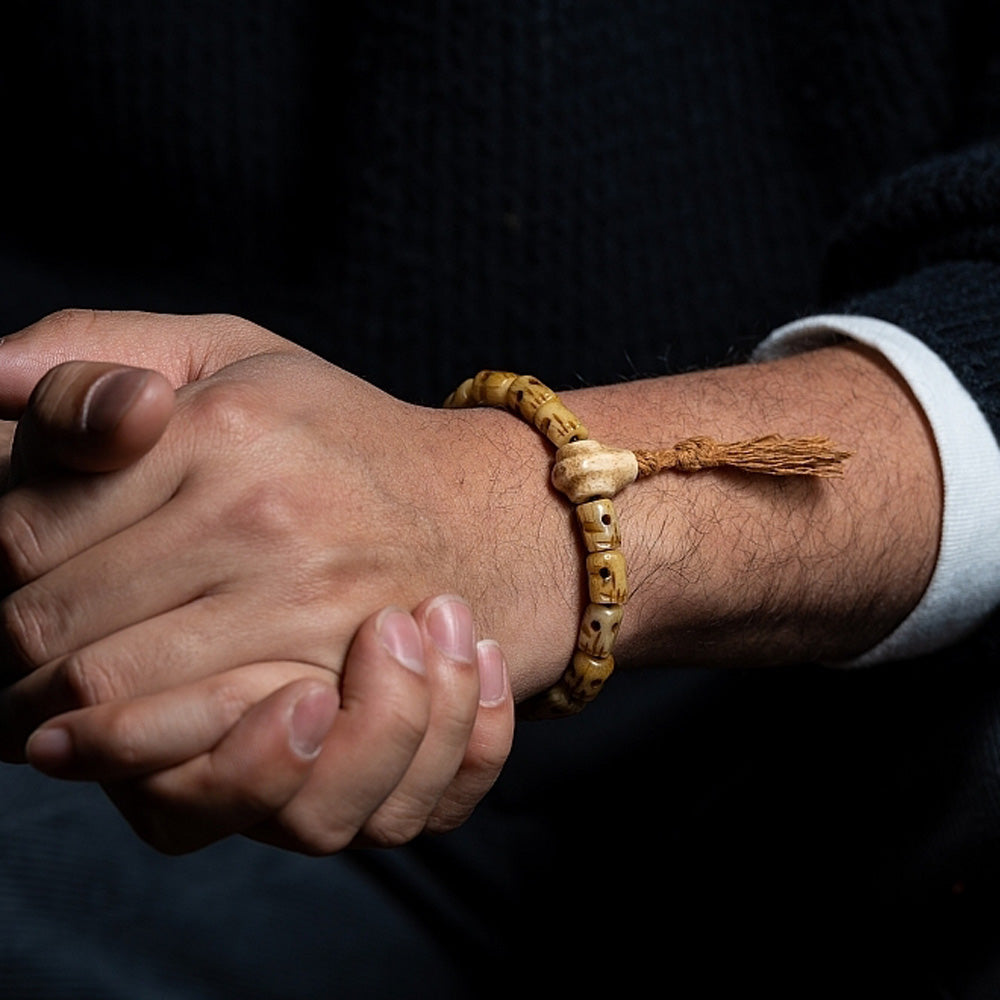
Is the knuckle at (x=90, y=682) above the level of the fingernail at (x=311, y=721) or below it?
above

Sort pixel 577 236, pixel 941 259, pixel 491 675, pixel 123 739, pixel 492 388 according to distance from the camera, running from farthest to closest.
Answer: pixel 577 236 < pixel 941 259 < pixel 492 388 < pixel 491 675 < pixel 123 739

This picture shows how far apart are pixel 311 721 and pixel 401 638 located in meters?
0.07

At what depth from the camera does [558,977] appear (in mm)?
1119

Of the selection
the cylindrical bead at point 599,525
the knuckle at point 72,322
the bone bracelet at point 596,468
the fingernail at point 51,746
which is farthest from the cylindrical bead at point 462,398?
the fingernail at point 51,746

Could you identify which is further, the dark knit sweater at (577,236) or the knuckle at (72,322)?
the dark knit sweater at (577,236)

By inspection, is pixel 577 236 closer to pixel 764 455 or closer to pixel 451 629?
pixel 764 455

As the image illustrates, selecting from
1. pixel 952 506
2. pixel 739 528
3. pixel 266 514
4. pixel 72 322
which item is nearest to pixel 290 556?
pixel 266 514

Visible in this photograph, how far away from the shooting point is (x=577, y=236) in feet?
4.02

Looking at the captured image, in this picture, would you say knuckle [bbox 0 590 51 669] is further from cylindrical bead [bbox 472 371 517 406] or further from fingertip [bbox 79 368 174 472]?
cylindrical bead [bbox 472 371 517 406]

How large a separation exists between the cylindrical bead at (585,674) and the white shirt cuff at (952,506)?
0.30 meters

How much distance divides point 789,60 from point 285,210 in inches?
23.0

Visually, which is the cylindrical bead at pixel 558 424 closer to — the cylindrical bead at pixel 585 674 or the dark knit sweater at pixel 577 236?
the cylindrical bead at pixel 585 674

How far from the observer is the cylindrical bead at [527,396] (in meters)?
0.77

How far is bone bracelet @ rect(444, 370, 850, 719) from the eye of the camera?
728 mm
